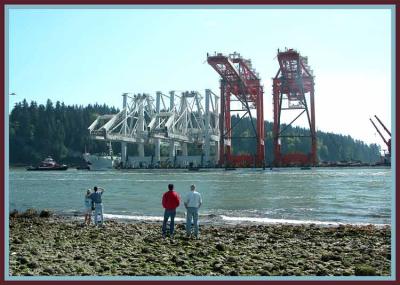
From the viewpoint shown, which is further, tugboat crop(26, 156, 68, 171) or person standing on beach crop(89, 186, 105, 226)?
tugboat crop(26, 156, 68, 171)

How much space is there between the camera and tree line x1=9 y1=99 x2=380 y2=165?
311 feet

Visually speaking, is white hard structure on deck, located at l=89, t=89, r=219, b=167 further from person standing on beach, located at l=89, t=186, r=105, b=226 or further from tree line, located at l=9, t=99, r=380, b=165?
person standing on beach, located at l=89, t=186, r=105, b=226

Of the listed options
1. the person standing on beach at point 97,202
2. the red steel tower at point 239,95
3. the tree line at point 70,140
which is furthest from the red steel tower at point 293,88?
the person standing on beach at point 97,202

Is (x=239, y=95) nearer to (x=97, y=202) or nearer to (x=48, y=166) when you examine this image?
(x=48, y=166)

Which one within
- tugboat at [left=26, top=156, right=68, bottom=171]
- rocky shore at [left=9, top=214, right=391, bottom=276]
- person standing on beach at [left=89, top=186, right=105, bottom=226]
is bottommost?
tugboat at [left=26, top=156, right=68, bottom=171]

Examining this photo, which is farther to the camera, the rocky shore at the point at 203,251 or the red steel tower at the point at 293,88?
the red steel tower at the point at 293,88

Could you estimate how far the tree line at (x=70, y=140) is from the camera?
9475cm

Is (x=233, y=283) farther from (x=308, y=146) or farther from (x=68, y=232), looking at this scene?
(x=308, y=146)

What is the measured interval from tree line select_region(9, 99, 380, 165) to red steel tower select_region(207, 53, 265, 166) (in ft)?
77.5

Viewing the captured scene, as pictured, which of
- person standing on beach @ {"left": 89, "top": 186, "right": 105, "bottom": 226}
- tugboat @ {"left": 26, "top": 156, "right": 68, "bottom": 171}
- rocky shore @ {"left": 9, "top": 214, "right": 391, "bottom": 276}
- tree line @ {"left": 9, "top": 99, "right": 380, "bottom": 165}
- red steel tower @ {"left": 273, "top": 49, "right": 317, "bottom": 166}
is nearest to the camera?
rocky shore @ {"left": 9, "top": 214, "right": 391, "bottom": 276}

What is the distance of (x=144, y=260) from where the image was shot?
22.8ft

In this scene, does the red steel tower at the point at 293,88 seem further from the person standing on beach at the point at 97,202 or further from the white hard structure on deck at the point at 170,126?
the person standing on beach at the point at 97,202

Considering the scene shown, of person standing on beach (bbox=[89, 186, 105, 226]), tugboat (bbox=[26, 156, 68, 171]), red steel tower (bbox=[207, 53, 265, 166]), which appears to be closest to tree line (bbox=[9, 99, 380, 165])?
tugboat (bbox=[26, 156, 68, 171])

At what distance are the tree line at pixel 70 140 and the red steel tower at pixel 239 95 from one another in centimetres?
2363
